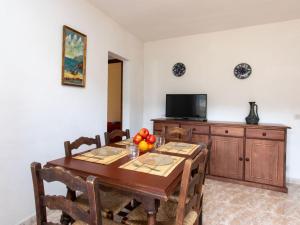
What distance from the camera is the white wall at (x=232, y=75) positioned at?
3.12m

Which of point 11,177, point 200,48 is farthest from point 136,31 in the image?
point 11,177

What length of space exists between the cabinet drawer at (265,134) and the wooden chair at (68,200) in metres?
2.69

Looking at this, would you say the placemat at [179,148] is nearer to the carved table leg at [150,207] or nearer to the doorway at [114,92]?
the carved table leg at [150,207]

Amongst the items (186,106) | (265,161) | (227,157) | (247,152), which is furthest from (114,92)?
(265,161)

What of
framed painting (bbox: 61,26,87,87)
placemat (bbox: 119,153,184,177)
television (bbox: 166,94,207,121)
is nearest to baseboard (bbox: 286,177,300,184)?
television (bbox: 166,94,207,121)

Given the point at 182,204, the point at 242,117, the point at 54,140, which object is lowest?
the point at 182,204

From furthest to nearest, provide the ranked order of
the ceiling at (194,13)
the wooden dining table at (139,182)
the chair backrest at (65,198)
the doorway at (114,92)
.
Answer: the doorway at (114,92) < the ceiling at (194,13) < the wooden dining table at (139,182) < the chair backrest at (65,198)

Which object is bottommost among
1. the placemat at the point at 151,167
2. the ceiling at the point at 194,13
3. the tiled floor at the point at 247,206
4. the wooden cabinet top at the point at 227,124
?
the tiled floor at the point at 247,206

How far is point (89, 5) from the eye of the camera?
264 cm

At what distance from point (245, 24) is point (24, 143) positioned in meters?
3.65

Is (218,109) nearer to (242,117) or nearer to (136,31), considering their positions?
(242,117)

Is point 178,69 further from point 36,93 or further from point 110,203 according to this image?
point 110,203

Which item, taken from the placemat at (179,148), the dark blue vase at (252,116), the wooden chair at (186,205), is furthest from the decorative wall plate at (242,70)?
the wooden chair at (186,205)

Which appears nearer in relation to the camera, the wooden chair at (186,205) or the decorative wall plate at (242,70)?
the wooden chair at (186,205)
